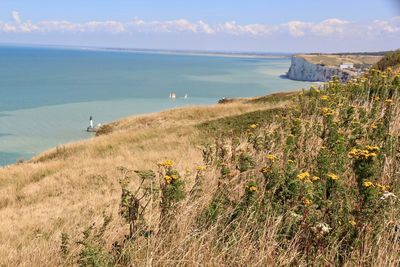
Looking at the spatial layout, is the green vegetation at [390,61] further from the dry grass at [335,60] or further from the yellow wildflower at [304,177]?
the dry grass at [335,60]

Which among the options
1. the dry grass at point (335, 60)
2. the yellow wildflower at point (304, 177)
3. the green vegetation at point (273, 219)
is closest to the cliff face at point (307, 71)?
the dry grass at point (335, 60)

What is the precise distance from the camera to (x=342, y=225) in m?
3.64

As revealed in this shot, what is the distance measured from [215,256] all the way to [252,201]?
0.62m

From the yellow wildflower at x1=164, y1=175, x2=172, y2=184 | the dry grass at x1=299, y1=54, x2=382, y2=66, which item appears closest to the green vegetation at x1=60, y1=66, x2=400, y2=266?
the yellow wildflower at x1=164, y1=175, x2=172, y2=184

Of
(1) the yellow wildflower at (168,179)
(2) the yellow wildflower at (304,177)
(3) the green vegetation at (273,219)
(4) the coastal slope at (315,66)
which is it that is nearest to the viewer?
(3) the green vegetation at (273,219)

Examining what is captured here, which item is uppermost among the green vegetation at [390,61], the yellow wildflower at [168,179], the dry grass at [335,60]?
the green vegetation at [390,61]

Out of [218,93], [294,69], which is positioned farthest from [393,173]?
[294,69]

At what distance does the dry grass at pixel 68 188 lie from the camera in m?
6.04

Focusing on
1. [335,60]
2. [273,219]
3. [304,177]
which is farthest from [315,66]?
[273,219]

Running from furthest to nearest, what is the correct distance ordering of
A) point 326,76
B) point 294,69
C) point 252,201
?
point 294,69
point 326,76
point 252,201

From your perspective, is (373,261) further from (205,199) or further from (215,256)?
(205,199)

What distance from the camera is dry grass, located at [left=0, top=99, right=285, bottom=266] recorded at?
604cm

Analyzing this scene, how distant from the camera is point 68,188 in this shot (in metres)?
11.8

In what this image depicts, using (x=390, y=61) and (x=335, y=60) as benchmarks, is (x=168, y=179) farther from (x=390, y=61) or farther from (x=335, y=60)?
(x=335, y=60)
